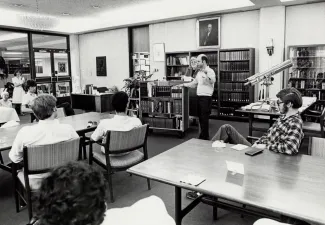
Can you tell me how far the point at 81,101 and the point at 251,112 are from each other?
16.3ft

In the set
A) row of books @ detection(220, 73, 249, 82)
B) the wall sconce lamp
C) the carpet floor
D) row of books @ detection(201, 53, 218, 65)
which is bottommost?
the carpet floor

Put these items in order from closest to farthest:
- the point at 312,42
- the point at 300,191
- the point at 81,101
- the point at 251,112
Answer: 1. the point at 300,191
2. the point at 251,112
3. the point at 312,42
4. the point at 81,101

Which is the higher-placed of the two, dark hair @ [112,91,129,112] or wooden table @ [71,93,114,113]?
dark hair @ [112,91,129,112]

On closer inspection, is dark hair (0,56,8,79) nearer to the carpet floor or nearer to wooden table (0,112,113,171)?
the carpet floor

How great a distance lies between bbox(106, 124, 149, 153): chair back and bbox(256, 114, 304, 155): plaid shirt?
1.30 meters

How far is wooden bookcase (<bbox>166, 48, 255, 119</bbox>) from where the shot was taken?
7.43 m

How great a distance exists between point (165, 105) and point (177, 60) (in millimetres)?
2891

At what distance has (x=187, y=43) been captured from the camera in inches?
335

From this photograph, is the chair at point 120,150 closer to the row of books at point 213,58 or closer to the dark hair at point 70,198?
the dark hair at point 70,198

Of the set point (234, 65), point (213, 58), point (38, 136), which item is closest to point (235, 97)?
point (234, 65)

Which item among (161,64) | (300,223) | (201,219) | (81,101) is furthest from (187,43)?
(300,223)

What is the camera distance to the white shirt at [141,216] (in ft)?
3.83

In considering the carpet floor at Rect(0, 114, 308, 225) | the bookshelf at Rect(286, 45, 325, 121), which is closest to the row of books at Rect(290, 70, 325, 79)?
the bookshelf at Rect(286, 45, 325, 121)

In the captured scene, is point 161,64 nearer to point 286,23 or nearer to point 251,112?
point 286,23
